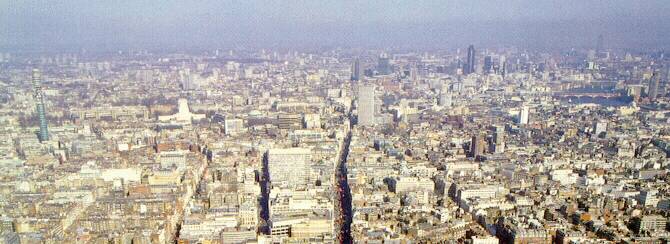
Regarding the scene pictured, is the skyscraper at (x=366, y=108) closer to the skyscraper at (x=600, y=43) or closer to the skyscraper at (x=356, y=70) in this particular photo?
the skyscraper at (x=600, y=43)

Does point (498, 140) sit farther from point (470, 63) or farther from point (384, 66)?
point (470, 63)

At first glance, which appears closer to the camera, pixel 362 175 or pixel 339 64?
pixel 362 175

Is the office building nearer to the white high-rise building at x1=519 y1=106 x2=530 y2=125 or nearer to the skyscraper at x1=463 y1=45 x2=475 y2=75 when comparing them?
the white high-rise building at x1=519 y1=106 x2=530 y2=125

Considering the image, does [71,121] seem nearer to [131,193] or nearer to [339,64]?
[131,193]

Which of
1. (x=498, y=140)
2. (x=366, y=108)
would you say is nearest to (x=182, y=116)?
(x=366, y=108)

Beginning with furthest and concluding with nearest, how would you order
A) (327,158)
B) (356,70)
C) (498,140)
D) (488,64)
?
(488,64) → (356,70) → (498,140) → (327,158)

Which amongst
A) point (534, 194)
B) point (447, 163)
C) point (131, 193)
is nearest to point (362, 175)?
point (447, 163)
